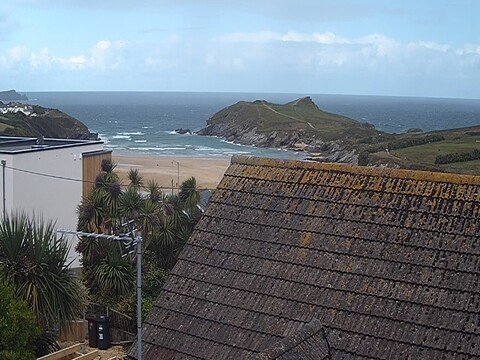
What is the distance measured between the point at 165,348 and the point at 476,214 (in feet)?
21.4

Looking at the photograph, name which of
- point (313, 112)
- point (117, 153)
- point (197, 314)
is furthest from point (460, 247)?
point (313, 112)

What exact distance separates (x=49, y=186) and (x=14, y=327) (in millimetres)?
13444

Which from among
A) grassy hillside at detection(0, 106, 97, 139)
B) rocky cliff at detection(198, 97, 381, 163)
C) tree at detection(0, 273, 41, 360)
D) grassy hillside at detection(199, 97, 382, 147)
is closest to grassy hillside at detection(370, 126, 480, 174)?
rocky cliff at detection(198, 97, 381, 163)

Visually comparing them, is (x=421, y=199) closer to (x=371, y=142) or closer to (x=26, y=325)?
(x=26, y=325)

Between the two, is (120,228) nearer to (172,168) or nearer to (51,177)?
(51,177)

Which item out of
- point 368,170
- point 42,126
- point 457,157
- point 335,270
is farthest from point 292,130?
point 335,270

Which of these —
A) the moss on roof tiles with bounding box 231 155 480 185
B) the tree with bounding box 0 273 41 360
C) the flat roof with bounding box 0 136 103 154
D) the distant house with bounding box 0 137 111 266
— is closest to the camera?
the tree with bounding box 0 273 41 360

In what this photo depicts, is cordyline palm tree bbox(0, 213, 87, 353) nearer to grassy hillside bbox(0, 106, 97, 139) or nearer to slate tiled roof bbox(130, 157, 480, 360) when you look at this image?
slate tiled roof bbox(130, 157, 480, 360)

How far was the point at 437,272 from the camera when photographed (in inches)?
475

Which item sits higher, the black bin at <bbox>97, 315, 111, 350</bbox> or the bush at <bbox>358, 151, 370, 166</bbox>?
the bush at <bbox>358, 151, 370, 166</bbox>

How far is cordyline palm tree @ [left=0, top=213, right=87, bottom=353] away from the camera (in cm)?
1502

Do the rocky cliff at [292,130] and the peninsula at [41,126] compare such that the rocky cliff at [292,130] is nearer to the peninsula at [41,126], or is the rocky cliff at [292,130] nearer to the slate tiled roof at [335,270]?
the peninsula at [41,126]

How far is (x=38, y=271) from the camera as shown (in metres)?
15.1

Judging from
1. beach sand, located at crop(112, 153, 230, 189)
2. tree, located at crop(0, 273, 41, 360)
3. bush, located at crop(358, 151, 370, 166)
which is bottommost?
beach sand, located at crop(112, 153, 230, 189)
